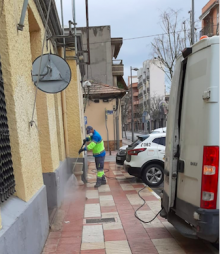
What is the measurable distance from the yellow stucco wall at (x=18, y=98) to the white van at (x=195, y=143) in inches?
76.4

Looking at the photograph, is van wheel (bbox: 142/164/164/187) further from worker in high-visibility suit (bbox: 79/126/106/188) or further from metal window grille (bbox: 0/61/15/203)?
metal window grille (bbox: 0/61/15/203)

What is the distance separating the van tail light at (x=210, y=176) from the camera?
2604 mm

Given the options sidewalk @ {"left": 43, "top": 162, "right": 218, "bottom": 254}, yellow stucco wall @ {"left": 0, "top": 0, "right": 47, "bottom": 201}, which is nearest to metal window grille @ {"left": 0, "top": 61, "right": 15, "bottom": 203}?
yellow stucco wall @ {"left": 0, "top": 0, "right": 47, "bottom": 201}

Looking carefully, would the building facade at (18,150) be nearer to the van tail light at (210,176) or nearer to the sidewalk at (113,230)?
A: the sidewalk at (113,230)

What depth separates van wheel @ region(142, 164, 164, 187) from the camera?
290 inches

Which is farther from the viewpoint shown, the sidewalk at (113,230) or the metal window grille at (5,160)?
the sidewalk at (113,230)

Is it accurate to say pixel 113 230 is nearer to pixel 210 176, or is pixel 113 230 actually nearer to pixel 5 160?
pixel 210 176

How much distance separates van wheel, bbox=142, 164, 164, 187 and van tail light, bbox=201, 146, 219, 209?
4709mm

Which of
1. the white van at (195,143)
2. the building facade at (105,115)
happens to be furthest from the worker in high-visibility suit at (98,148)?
the building facade at (105,115)

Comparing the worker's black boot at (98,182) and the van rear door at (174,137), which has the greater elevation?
the van rear door at (174,137)

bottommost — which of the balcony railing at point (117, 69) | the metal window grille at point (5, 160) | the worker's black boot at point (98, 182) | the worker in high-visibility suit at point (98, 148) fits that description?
the worker's black boot at point (98, 182)

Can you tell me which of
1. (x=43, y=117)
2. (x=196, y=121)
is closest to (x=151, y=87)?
(x=43, y=117)

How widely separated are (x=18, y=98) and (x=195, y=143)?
2238 millimetres

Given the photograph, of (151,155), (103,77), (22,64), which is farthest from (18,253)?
(103,77)
